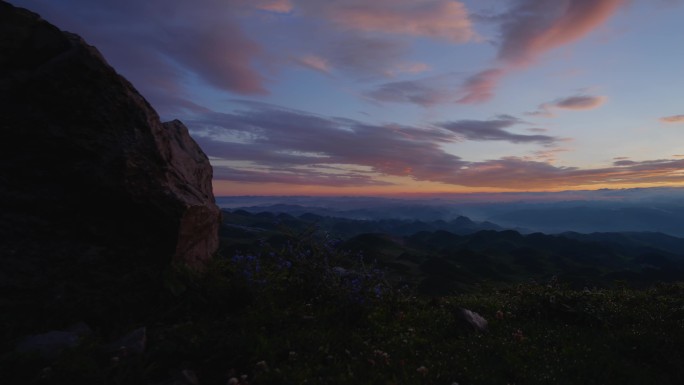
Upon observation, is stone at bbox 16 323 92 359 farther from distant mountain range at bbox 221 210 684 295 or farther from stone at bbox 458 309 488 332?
distant mountain range at bbox 221 210 684 295

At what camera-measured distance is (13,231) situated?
23.5ft

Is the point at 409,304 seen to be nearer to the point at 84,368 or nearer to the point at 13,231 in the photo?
the point at 84,368

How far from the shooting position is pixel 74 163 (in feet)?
25.5

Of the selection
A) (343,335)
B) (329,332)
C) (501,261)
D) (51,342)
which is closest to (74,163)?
(51,342)

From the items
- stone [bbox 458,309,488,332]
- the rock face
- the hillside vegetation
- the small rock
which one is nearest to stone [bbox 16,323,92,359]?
the hillside vegetation

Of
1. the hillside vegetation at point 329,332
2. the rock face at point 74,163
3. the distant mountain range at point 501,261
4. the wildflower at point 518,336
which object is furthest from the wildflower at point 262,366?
the distant mountain range at point 501,261

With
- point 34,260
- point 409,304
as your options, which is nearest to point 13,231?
point 34,260

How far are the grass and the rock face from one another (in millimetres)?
1205

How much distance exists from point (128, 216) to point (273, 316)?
4096 millimetres

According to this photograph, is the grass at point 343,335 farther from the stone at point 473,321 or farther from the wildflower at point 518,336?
the stone at point 473,321

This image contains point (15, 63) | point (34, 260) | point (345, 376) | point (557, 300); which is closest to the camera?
point (345, 376)

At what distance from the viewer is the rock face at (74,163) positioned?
24.5 feet

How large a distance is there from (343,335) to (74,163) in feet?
22.8

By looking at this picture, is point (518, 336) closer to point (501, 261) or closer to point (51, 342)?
point (51, 342)
